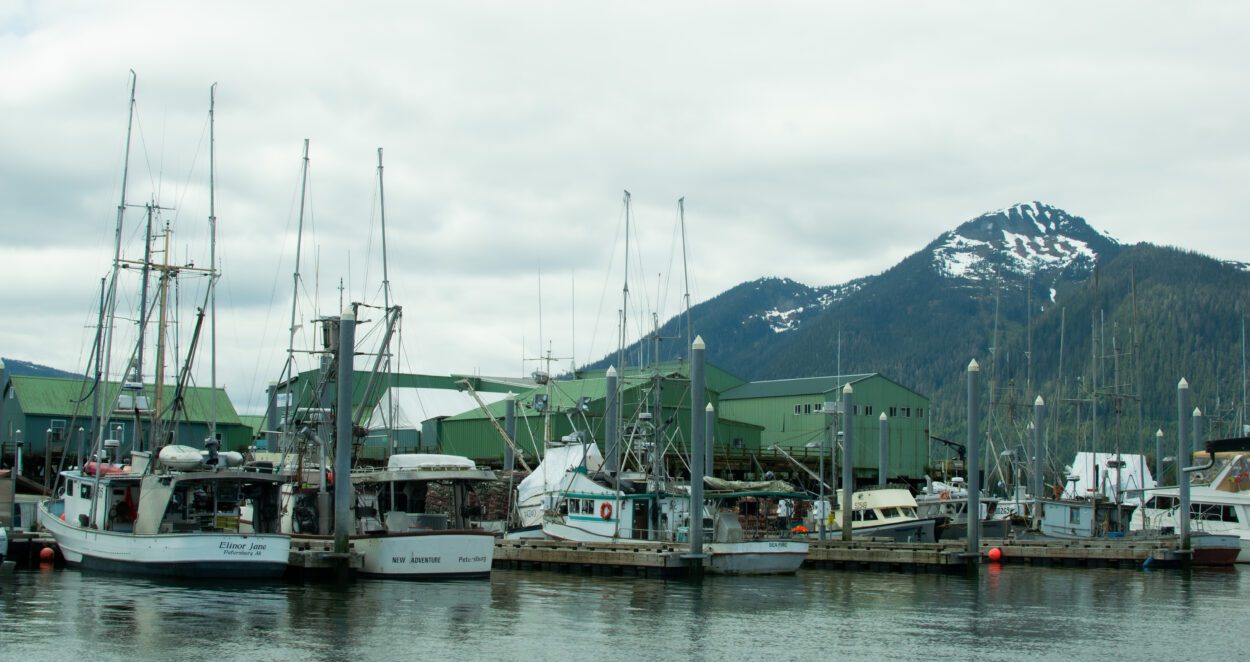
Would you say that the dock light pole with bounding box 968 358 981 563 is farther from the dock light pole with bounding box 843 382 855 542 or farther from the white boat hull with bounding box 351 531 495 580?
the white boat hull with bounding box 351 531 495 580

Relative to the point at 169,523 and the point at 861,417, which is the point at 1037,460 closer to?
the point at 861,417

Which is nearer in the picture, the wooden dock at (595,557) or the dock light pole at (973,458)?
the wooden dock at (595,557)

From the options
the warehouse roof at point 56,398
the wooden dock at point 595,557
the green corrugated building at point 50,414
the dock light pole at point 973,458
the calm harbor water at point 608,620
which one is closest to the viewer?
the calm harbor water at point 608,620

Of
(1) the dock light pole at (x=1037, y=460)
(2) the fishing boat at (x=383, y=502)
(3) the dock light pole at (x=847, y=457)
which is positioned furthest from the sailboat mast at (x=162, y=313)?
(1) the dock light pole at (x=1037, y=460)

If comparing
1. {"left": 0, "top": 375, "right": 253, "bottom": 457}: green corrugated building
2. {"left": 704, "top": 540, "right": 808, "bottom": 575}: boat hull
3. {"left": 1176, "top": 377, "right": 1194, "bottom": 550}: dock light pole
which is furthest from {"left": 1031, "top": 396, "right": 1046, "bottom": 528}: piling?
{"left": 0, "top": 375, "right": 253, "bottom": 457}: green corrugated building

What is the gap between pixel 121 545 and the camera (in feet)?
115

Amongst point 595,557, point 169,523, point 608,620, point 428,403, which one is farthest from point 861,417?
point 608,620

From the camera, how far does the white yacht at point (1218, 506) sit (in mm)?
55312

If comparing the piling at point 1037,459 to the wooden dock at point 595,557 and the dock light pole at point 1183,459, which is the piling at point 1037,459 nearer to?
the dock light pole at point 1183,459

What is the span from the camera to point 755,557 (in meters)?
40.7

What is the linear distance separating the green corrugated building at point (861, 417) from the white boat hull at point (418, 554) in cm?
5481

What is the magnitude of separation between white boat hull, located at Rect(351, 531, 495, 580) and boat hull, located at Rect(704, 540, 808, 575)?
311 inches

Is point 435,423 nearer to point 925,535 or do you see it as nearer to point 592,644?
point 925,535

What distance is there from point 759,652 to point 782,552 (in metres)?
17.5
